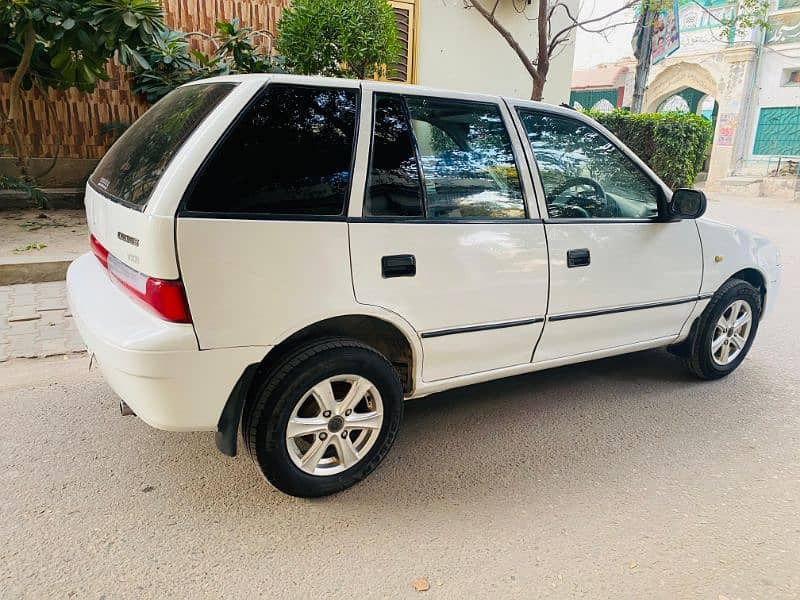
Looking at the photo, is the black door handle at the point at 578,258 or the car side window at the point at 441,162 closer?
the car side window at the point at 441,162

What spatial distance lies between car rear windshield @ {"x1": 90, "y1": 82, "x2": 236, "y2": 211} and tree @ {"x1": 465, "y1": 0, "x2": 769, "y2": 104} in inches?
218

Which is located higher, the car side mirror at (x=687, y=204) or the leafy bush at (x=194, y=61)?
the leafy bush at (x=194, y=61)

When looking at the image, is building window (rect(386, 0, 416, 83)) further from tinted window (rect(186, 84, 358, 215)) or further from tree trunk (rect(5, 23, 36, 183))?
tinted window (rect(186, 84, 358, 215))

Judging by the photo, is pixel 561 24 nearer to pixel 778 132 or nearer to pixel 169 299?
pixel 169 299

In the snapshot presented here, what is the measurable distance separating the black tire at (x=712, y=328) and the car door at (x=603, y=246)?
0.80ft

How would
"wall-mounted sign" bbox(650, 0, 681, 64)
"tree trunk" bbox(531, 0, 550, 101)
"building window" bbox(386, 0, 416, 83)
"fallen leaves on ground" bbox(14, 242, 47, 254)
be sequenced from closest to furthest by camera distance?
"fallen leaves on ground" bbox(14, 242, 47, 254) < "tree trunk" bbox(531, 0, 550, 101) < "building window" bbox(386, 0, 416, 83) < "wall-mounted sign" bbox(650, 0, 681, 64)

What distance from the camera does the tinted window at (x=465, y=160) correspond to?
277cm

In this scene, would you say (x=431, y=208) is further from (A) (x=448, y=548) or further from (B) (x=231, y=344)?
(A) (x=448, y=548)

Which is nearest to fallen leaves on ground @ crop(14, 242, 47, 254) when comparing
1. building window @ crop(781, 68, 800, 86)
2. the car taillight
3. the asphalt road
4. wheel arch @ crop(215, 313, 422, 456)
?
the asphalt road

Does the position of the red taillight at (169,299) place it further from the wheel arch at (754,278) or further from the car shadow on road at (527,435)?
the wheel arch at (754,278)

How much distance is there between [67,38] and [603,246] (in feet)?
18.7

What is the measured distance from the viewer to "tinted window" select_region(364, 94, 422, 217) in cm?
258

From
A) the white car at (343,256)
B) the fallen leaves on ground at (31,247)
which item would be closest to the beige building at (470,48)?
the fallen leaves on ground at (31,247)

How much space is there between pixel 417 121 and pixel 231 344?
1.36m
